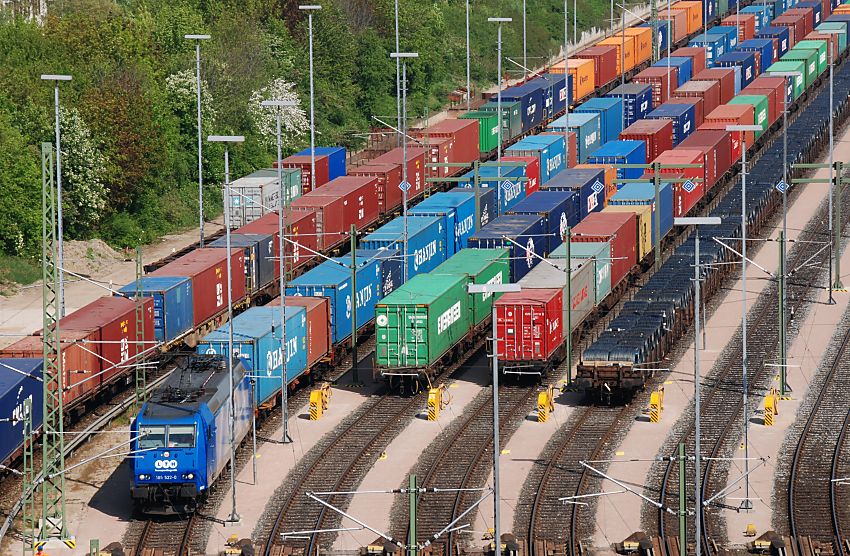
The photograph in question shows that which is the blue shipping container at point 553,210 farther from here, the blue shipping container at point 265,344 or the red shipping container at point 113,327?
the red shipping container at point 113,327

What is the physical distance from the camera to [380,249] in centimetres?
7838

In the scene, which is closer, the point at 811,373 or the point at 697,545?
the point at 697,545

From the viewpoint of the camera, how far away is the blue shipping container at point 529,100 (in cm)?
12144

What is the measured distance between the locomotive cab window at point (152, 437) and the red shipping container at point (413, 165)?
1873 inches

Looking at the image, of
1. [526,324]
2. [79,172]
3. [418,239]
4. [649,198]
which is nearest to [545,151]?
[649,198]

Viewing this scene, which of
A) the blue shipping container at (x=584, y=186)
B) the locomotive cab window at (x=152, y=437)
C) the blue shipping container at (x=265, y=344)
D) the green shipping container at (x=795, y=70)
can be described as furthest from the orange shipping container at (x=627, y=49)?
the locomotive cab window at (x=152, y=437)

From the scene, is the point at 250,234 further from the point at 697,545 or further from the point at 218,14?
the point at 218,14

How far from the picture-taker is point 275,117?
116938 millimetres

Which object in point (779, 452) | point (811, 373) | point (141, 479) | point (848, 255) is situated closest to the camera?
point (141, 479)

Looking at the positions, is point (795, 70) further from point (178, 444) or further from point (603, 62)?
point (178, 444)

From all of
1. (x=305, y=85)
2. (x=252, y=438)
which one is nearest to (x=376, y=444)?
(x=252, y=438)

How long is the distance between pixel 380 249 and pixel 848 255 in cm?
2720

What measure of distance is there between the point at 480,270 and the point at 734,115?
134ft

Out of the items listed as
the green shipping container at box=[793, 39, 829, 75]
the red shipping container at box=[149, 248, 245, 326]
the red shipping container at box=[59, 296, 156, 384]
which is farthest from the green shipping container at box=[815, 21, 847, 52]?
the red shipping container at box=[59, 296, 156, 384]
